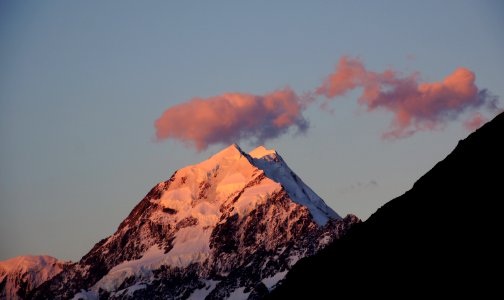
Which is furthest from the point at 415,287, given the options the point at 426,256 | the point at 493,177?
the point at 493,177

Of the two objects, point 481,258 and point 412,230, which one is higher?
point 412,230

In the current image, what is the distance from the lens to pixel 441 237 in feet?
525

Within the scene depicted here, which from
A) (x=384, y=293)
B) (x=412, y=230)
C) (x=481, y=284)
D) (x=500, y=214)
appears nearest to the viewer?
(x=481, y=284)

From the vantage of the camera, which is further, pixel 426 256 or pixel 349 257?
pixel 349 257

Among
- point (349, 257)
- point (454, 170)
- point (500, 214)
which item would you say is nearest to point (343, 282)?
point (349, 257)

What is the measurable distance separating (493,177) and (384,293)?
20.9 metres

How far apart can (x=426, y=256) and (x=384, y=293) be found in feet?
23.7

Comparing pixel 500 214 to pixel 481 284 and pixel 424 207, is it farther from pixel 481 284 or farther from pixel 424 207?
pixel 424 207

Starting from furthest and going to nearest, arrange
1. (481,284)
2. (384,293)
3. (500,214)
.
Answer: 1. (384,293)
2. (500,214)
3. (481,284)

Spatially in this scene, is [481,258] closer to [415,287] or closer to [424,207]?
[415,287]

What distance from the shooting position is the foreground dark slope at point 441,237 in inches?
5659

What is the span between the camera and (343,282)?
18475cm

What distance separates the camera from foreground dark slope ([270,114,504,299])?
5659 inches

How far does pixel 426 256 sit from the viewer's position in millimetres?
158375
